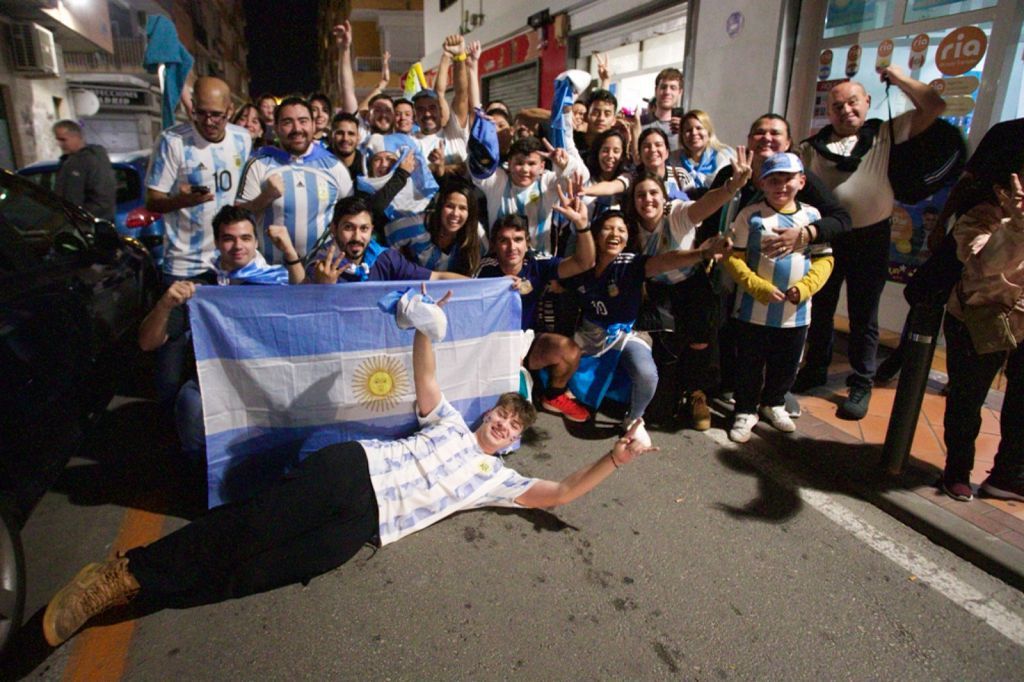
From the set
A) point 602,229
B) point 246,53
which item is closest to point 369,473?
point 602,229

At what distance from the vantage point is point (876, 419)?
4.20 m

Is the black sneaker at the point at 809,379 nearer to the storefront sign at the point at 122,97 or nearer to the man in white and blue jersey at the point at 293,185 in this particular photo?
the man in white and blue jersey at the point at 293,185

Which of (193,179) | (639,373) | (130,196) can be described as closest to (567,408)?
(639,373)

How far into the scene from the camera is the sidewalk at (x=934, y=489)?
281cm

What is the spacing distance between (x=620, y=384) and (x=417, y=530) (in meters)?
1.95

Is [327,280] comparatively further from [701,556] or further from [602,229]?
[701,556]

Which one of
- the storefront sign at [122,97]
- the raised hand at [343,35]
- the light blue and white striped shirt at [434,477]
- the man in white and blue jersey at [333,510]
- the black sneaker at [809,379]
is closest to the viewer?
the man in white and blue jersey at [333,510]

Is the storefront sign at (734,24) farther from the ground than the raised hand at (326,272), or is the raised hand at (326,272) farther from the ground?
the storefront sign at (734,24)

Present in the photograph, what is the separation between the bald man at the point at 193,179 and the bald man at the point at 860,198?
4.19 meters

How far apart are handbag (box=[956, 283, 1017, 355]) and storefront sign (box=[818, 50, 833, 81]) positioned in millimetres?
4527

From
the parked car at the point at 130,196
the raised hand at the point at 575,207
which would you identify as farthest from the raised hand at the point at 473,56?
the parked car at the point at 130,196

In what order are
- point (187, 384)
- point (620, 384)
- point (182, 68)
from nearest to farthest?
point (187, 384) < point (620, 384) < point (182, 68)

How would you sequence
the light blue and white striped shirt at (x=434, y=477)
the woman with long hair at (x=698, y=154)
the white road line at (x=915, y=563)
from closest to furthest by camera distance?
the white road line at (x=915, y=563)
the light blue and white striped shirt at (x=434, y=477)
the woman with long hair at (x=698, y=154)

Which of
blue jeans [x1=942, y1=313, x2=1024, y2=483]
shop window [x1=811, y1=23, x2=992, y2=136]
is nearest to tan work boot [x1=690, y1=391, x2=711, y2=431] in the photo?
blue jeans [x1=942, y1=313, x2=1024, y2=483]
